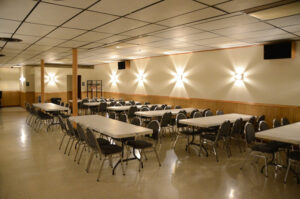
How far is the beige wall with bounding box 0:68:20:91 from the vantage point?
16.8m

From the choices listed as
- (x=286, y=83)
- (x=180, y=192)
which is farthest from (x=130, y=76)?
(x=180, y=192)

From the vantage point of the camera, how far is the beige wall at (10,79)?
55.0 feet

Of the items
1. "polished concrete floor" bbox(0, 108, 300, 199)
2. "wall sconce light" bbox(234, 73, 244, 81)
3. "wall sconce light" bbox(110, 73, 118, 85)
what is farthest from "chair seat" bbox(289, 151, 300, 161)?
"wall sconce light" bbox(110, 73, 118, 85)

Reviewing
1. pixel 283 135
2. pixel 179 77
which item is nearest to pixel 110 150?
pixel 283 135

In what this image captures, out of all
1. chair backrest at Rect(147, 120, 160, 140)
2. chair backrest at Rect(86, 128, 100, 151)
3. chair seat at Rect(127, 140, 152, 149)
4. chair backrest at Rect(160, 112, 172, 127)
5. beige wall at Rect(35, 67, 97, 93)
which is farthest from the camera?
beige wall at Rect(35, 67, 97, 93)

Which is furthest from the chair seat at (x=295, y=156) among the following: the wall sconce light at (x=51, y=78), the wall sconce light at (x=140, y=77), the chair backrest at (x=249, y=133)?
the wall sconce light at (x=51, y=78)

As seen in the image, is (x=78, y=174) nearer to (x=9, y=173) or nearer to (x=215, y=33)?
(x=9, y=173)

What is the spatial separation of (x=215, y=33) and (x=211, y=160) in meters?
3.05

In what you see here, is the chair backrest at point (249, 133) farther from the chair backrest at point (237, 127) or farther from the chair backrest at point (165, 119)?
the chair backrest at point (165, 119)

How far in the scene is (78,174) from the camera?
14.0ft

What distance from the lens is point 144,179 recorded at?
407cm

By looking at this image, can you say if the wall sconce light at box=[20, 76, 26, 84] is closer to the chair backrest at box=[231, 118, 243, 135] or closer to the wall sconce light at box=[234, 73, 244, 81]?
the wall sconce light at box=[234, 73, 244, 81]

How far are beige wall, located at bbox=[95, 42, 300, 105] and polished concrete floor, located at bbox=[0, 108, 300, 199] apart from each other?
2.60 m

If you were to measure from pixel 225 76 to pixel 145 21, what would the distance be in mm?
4743
